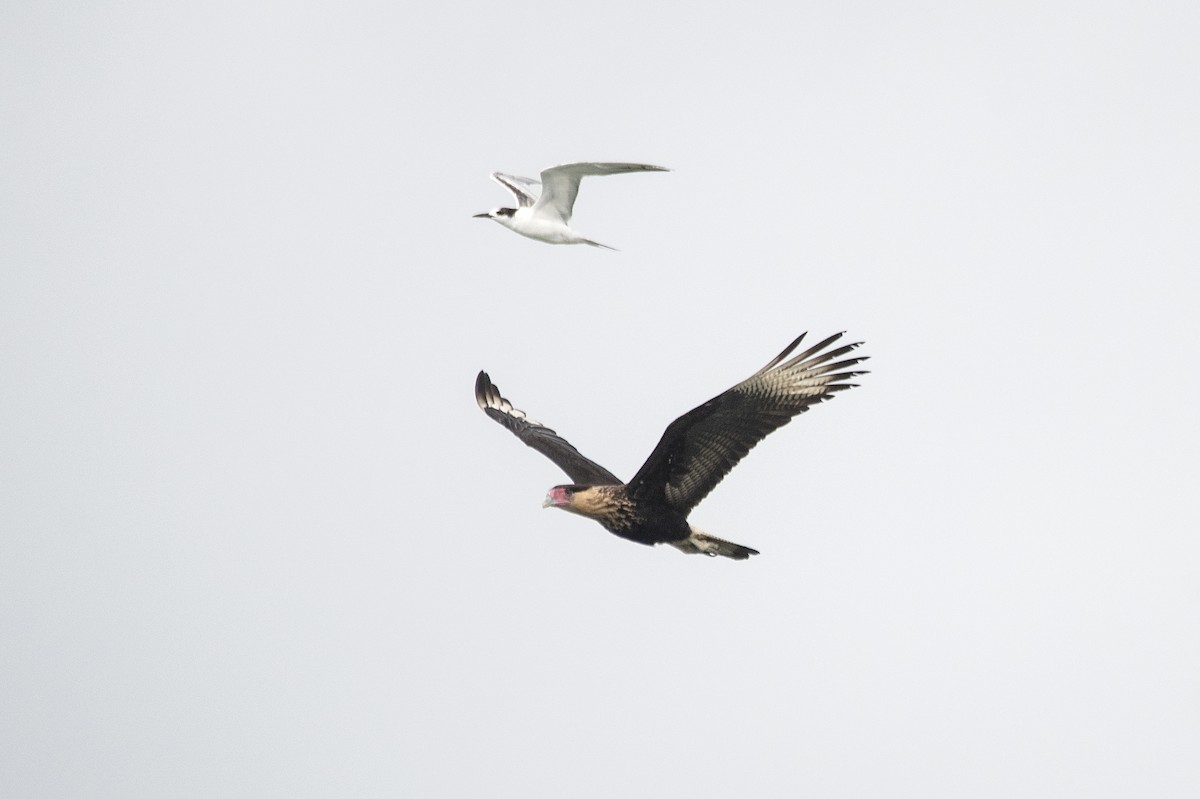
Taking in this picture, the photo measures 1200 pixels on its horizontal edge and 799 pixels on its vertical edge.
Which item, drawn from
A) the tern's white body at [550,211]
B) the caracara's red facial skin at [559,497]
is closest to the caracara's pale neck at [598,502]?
the caracara's red facial skin at [559,497]

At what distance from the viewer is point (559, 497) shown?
15.5 metres

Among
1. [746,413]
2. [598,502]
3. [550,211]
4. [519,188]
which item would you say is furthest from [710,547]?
[519,188]

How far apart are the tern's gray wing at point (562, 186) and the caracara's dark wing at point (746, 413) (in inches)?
230

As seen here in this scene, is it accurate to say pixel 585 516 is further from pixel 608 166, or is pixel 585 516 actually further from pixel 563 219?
pixel 563 219

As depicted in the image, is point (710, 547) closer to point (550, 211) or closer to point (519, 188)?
point (550, 211)

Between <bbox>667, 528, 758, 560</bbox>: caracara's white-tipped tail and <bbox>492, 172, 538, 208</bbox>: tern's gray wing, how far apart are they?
8.11 m

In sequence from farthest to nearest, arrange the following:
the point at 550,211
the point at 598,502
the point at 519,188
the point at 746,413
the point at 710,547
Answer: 1. the point at 519,188
2. the point at 550,211
3. the point at 710,547
4. the point at 598,502
5. the point at 746,413

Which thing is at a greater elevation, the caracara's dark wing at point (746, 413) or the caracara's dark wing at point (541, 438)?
the caracara's dark wing at point (541, 438)

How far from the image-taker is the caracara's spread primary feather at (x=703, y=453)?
14539 millimetres

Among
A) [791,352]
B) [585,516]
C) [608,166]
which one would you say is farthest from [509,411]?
[791,352]

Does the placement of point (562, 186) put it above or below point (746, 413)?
above

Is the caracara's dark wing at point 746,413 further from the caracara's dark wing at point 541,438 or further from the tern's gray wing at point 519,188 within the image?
the tern's gray wing at point 519,188

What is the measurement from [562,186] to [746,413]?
792 cm

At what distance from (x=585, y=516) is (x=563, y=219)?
7739mm
